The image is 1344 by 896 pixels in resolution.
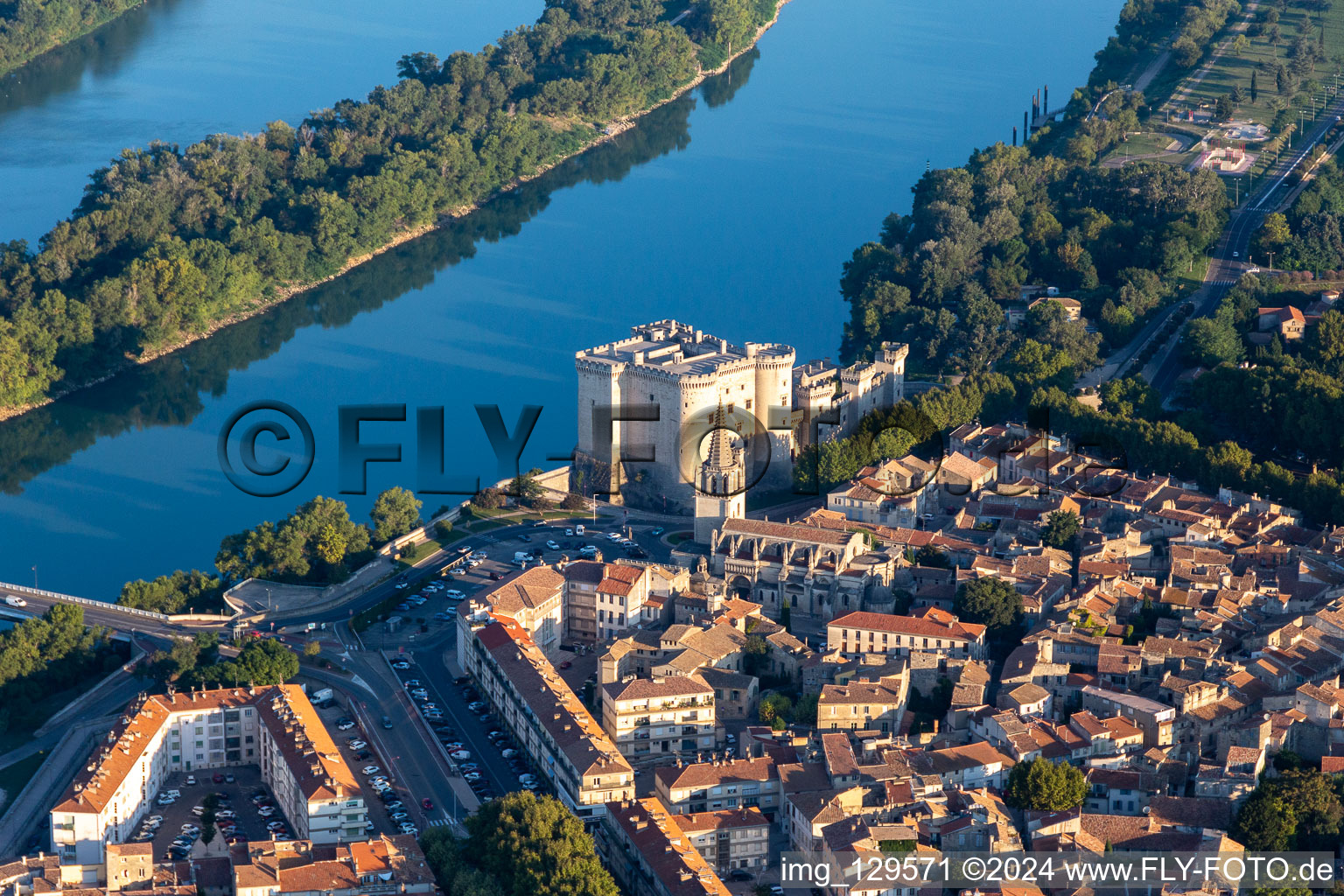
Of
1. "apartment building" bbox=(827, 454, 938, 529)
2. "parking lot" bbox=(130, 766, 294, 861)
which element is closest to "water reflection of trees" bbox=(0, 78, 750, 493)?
"parking lot" bbox=(130, 766, 294, 861)

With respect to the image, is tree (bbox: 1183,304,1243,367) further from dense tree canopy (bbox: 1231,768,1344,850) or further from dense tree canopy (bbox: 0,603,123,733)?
dense tree canopy (bbox: 0,603,123,733)

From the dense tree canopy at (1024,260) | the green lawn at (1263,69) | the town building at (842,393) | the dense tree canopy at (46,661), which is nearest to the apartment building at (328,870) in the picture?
the dense tree canopy at (46,661)

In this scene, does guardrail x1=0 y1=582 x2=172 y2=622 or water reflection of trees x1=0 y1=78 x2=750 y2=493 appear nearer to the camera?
guardrail x1=0 y1=582 x2=172 y2=622

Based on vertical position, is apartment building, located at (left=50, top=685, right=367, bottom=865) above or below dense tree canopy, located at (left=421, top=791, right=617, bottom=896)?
above

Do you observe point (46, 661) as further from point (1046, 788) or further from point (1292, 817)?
point (1292, 817)

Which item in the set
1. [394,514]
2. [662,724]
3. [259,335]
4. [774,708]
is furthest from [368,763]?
[259,335]

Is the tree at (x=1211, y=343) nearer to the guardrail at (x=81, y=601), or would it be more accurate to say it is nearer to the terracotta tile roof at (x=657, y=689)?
the terracotta tile roof at (x=657, y=689)

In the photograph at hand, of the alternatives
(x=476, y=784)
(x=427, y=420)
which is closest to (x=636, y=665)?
(x=476, y=784)
